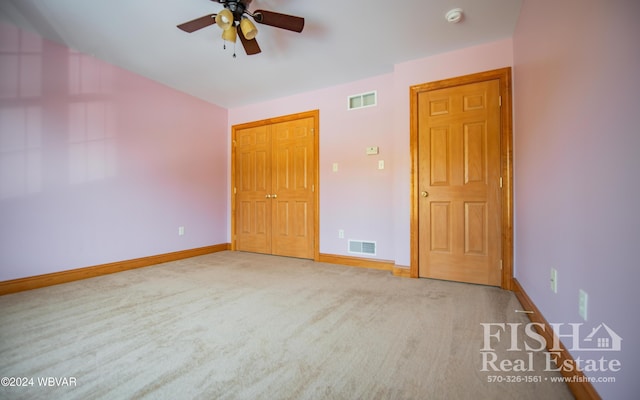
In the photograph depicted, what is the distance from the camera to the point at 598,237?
1.03 metres

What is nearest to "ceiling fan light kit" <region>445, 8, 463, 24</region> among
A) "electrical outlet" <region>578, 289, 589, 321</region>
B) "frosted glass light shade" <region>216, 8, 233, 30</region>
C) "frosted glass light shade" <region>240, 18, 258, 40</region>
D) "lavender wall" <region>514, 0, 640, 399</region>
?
"lavender wall" <region>514, 0, 640, 399</region>

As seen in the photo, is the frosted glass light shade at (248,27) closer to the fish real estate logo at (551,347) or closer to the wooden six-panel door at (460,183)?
the wooden six-panel door at (460,183)

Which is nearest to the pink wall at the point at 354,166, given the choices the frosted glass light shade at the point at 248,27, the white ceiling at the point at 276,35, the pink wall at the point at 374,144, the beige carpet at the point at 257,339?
the pink wall at the point at 374,144

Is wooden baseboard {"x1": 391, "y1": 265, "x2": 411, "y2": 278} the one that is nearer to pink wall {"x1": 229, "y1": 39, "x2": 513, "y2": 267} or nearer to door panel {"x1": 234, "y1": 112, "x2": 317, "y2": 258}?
pink wall {"x1": 229, "y1": 39, "x2": 513, "y2": 267}

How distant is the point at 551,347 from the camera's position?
4.74 feet

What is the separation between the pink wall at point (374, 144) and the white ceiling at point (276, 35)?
0.51ft

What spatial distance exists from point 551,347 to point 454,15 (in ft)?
8.35

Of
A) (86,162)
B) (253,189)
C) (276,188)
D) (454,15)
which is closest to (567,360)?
(454,15)

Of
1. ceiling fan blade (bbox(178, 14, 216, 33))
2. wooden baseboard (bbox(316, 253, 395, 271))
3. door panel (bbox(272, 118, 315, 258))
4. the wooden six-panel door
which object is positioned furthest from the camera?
door panel (bbox(272, 118, 315, 258))

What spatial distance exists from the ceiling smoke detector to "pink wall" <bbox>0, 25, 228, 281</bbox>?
3.66 meters

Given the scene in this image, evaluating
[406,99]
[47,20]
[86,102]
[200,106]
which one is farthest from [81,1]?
[406,99]

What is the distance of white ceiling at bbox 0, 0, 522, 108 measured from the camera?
7.21 feet

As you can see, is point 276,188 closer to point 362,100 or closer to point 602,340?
point 362,100

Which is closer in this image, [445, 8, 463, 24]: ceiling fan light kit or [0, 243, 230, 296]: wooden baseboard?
[445, 8, 463, 24]: ceiling fan light kit
